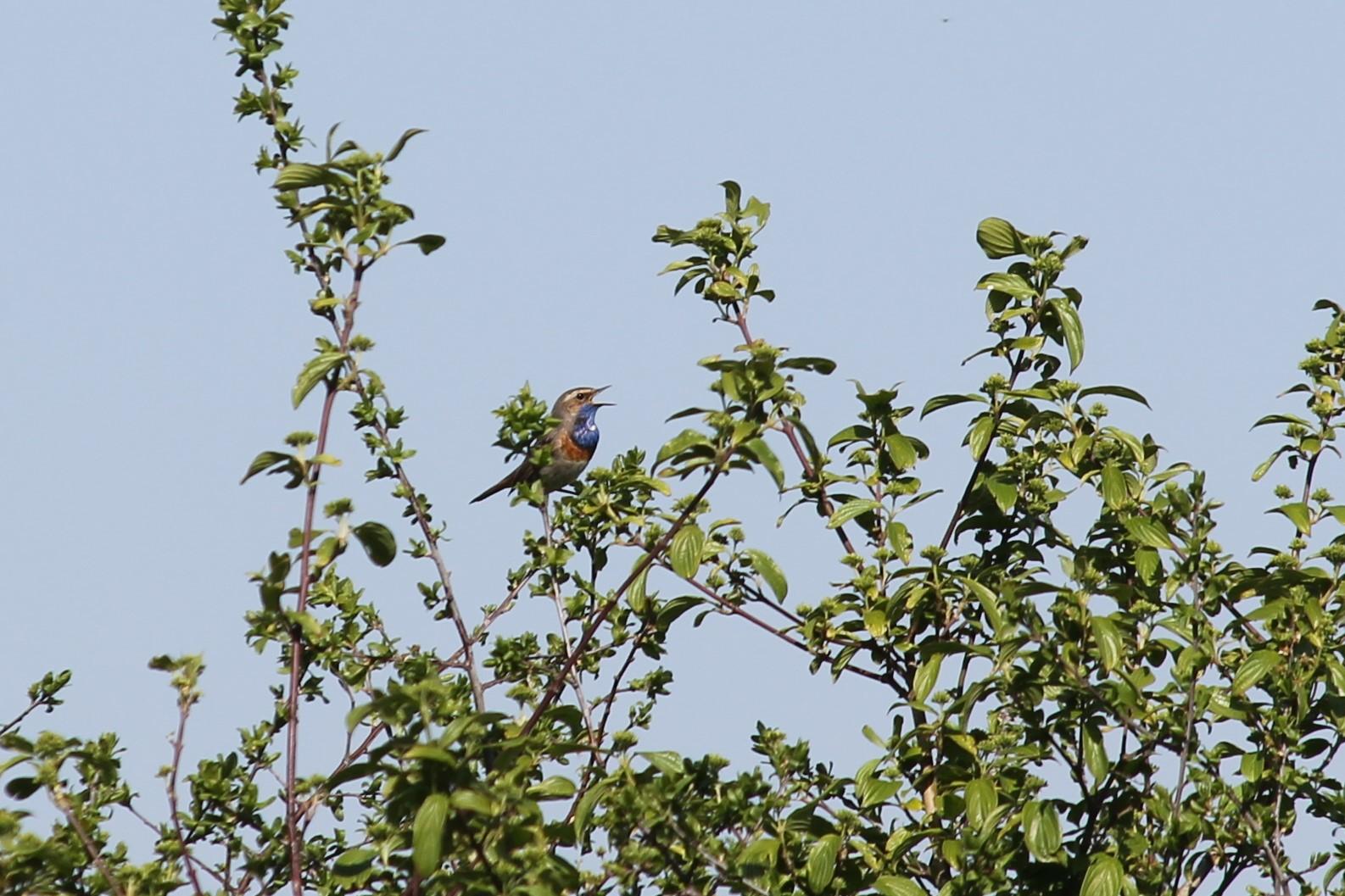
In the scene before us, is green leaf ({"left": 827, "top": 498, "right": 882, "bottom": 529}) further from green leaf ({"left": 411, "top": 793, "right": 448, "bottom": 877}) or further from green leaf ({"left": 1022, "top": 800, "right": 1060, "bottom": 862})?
green leaf ({"left": 411, "top": 793, "right": 448, "bottom": 877})

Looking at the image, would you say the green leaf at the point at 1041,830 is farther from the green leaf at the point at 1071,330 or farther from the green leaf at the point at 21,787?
the green leaf at the point at 21,787

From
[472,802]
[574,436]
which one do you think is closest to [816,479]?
[472,802]

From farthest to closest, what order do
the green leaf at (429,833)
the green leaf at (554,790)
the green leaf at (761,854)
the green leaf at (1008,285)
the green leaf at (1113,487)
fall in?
the green leaf at (1008,285) < the green leaf at (1113,487) < the green leaf at (761,854) < the green leaf at (554,790) < the green leaf at (429,833)

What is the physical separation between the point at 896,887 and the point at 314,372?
205cm

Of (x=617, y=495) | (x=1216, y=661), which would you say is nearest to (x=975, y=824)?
(x=1216, y=661)

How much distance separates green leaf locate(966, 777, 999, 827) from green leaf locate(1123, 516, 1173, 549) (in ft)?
2.89

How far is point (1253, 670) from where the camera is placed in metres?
5.17

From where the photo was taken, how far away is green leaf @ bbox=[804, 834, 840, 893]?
15.8ft

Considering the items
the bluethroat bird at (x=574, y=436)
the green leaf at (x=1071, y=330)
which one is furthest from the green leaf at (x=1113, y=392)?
the bluethroat bird at (x=574, y=436)

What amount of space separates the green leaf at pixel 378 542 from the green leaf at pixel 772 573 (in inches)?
49.8

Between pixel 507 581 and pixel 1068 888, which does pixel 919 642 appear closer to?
pixel 1068 888

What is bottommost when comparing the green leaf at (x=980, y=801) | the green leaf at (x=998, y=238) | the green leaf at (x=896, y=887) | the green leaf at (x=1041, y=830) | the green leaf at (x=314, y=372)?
the green leaf at (x=896, y=887)

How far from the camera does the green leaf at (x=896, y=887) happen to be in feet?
15.8

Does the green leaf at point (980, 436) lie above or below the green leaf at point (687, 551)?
above
